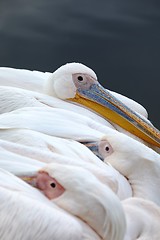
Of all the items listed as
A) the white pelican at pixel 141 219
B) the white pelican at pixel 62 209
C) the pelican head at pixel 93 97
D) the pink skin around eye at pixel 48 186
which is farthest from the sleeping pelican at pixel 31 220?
the pelican head at pixel 93 97

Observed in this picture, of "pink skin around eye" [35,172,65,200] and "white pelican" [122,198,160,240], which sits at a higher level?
"pink skin around eye" [35,172,65,200]

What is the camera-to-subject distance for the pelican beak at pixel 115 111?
414 centimetres

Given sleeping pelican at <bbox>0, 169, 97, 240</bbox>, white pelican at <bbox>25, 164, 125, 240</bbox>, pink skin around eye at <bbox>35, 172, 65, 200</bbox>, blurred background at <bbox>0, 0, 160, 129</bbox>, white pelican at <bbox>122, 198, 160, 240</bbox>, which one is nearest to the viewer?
sleeping pelican at <bbox>0, 169, 97, 240</bbox>

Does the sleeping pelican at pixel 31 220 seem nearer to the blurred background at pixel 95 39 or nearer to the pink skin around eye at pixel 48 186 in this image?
the pink skin around eye at pixel 48 186

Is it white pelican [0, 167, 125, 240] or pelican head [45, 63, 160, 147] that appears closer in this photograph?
white pelican [0, 167, 125, 240]

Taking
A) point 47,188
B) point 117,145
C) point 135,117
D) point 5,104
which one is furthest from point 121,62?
point 47,188

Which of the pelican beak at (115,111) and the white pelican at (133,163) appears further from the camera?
the pelican beak at (115,111)

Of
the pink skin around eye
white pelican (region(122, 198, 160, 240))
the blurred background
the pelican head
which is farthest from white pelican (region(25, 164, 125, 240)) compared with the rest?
the blurred background

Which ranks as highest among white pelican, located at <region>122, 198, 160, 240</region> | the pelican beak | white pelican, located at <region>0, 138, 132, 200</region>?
white pelican, located at <region>0, 138, 132, 200</region>

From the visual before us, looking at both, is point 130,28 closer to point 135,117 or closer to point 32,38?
point 32,38

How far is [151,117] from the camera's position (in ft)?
17.0

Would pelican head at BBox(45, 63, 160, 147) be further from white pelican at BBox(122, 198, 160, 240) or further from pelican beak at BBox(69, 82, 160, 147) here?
white pelican at BBox(122, 198, 160, 240)

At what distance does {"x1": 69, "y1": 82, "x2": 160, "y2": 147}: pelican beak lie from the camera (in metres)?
4.14

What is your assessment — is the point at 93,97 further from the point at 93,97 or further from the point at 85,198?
the point at 85,198
